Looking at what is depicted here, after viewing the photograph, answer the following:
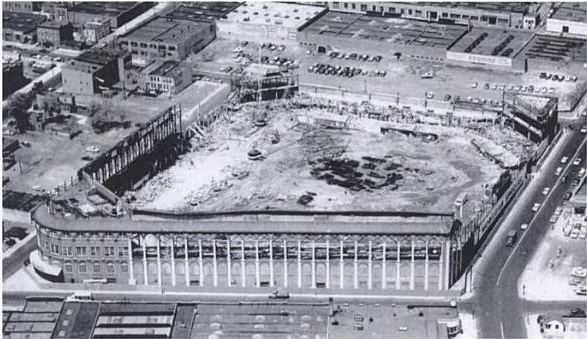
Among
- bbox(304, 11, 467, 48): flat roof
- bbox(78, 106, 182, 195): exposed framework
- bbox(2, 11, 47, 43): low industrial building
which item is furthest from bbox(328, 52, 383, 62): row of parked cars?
bbox(2, 11, 47, 43): low industrial building

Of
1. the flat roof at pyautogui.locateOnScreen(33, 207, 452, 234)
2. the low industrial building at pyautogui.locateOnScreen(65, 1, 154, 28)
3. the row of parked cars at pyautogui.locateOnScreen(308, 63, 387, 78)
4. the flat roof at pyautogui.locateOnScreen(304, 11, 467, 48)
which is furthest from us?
the low industrial building at pyautogui.locateOnScreen(65, 1, 154, 28)

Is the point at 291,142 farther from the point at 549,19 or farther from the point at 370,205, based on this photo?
the point at 549,19

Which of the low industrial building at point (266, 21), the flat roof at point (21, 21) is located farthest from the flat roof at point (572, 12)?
the flat roof at point (21, 21)

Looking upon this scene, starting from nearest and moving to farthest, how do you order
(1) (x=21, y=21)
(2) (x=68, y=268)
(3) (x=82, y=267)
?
1. (3) (x=82, y=267)
2. (2) (x=68, y=268)
3. (1) (x=21, y=21)

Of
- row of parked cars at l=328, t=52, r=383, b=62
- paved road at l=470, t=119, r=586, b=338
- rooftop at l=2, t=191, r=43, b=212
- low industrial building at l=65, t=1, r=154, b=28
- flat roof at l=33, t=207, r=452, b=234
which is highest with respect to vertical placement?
flat roof at l=33, t=207, r=452, b=234

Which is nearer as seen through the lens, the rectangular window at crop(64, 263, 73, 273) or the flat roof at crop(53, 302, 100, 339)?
the flat roof at crop(53, 302, 100, 339)

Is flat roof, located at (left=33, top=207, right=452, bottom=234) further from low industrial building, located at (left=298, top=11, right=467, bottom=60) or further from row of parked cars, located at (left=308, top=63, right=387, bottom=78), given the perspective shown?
low industrial building, located at (left=298, top=11, right=467, bottom=60)

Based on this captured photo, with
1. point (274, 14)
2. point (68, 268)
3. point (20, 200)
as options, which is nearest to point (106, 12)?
point (274, 14)

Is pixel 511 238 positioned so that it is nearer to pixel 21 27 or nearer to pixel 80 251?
pixel 80 251
